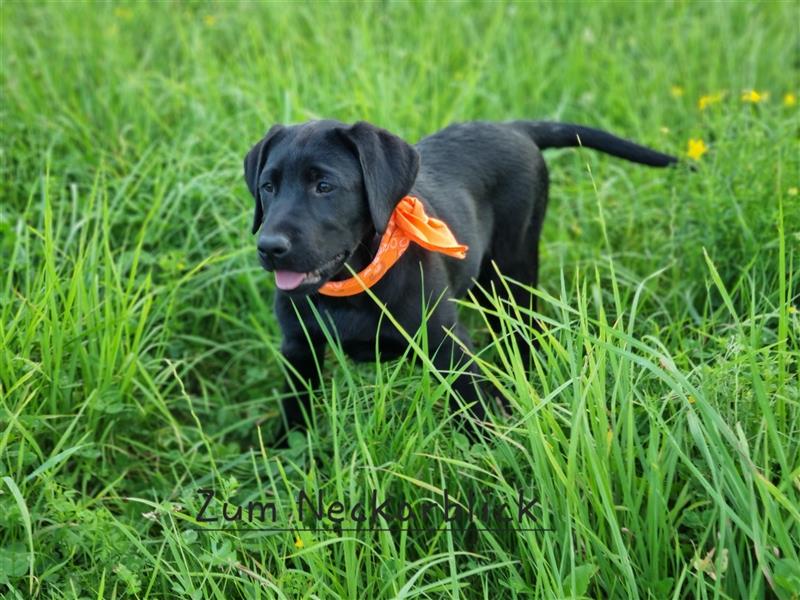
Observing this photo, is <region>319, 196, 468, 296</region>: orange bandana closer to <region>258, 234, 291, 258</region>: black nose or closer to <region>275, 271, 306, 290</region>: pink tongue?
<region>275, 271, 306, 290</region>: pink tongue

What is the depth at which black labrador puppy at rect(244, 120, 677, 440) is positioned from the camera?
2.85m

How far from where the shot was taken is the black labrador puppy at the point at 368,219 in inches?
112

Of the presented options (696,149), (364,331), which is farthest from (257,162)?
(696,149)

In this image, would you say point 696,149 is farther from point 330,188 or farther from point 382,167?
point 330,188

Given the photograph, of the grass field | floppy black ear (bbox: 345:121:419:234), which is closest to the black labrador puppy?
floppy black ear (bbox: 345:121:419:234)

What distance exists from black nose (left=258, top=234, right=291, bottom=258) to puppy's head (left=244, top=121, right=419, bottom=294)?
5 cm

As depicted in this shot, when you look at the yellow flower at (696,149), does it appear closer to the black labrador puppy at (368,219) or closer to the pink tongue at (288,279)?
the black labrador puppy at (368,219)

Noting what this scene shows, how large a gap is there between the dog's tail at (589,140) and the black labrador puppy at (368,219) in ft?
0.58

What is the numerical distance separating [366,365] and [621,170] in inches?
71.0

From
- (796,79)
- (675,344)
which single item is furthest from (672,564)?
(796,79)

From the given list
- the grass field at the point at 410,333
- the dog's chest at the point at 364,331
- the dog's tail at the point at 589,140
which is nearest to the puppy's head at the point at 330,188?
the dog's chest at the point at 364,331

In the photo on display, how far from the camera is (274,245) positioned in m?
2.70

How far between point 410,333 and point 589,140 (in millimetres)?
1314

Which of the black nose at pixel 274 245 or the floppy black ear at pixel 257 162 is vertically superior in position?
the floppy black ear at pixel 257 162
